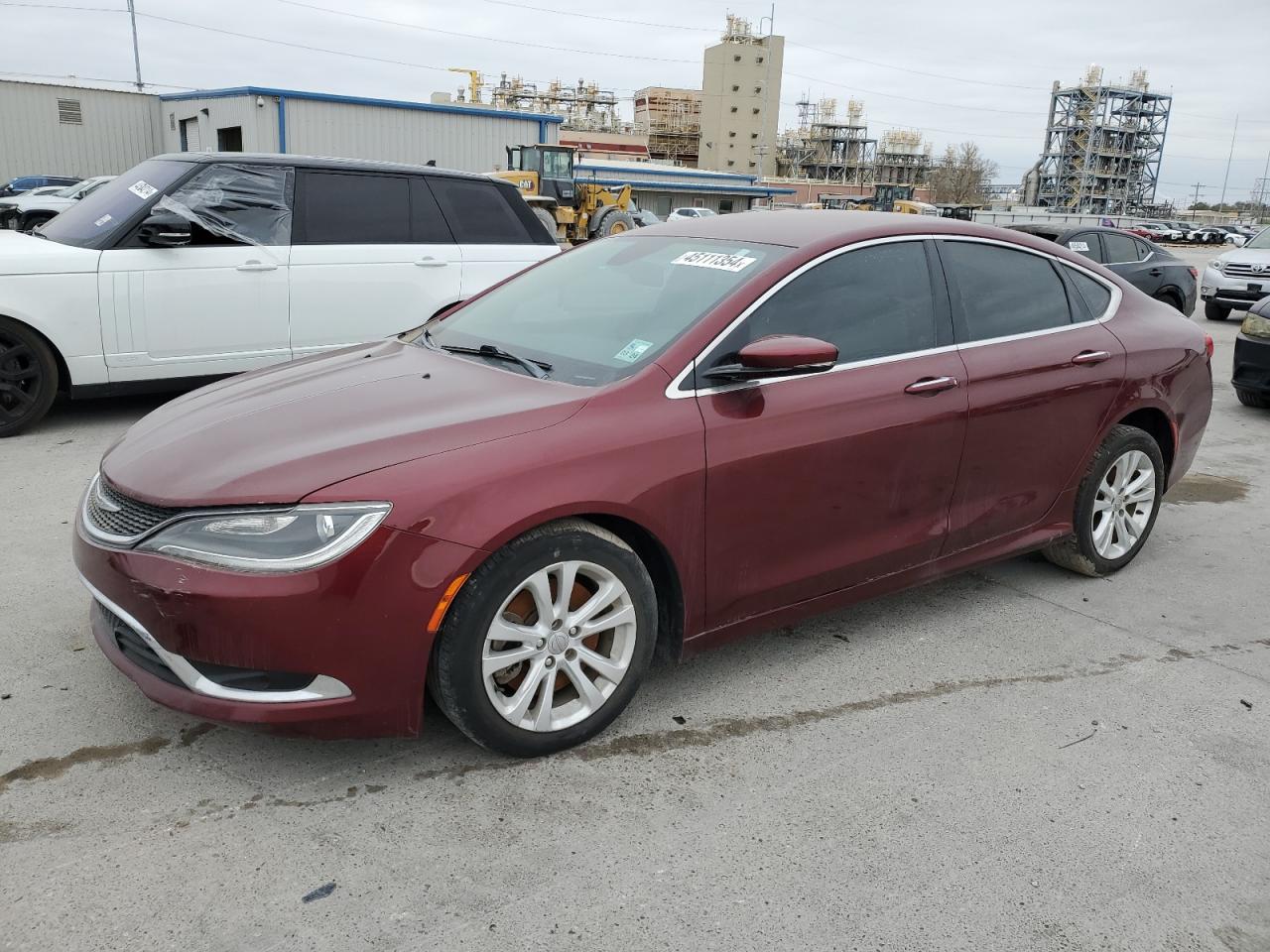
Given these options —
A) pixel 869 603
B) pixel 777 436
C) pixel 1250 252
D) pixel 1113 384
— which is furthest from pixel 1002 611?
pixel 1250 252

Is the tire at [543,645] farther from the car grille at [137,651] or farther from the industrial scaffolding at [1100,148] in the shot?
the industrial scaffolding at [1100,148]

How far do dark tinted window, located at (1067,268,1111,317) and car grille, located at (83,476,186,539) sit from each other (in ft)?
12.1

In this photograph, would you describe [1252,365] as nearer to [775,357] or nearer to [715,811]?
[775,357]

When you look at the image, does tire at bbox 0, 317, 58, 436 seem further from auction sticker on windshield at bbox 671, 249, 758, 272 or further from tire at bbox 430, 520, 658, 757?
tire at bbox 430, 520, 658, 757

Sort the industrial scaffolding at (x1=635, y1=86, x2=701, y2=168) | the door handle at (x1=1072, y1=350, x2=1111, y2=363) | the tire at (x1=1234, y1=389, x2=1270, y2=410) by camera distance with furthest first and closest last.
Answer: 1. the industrial scaffolding at (x1=635, y1=86, x2=701, y2=168)
2. the tire at (x1=1234, y1=389, x2=1270, y2=410)
3. the door handle at (x1=1072, y1=350, x2=1111, y2=363)

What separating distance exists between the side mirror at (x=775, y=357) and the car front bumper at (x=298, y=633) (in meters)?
1.06

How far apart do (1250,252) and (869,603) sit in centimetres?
1465

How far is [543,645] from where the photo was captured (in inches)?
111

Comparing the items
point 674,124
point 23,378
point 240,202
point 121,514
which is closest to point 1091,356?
point 121,514

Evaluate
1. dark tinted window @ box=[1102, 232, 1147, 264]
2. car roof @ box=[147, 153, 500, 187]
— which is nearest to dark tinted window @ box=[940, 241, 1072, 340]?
car roof @ box=[147, 153, 500, 187]

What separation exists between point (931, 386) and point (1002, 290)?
724 millimetres

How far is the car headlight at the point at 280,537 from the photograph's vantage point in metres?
2.48

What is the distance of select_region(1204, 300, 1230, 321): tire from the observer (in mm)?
15977

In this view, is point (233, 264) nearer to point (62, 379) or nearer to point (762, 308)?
point (62, 379)
